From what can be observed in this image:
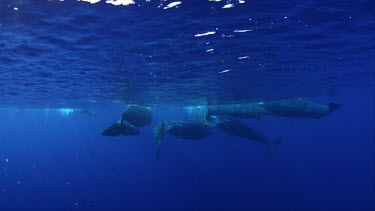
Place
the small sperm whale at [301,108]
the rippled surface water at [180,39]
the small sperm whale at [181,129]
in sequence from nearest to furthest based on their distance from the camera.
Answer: the rippled surface water at [180,39]
the small sperm whale at [181,129]
the small sperm whale at [301,108]

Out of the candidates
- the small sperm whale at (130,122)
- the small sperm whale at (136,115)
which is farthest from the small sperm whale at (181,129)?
the small sperm whale at (136,115)

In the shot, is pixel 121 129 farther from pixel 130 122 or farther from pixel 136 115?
pixel 136 115

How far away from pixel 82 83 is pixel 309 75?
1982 centimetres

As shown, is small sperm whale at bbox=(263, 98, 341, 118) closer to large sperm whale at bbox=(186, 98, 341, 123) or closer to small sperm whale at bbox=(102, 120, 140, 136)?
large sperm whale at bbox=(186, 98, 341, 123)

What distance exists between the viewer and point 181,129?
56.9ft

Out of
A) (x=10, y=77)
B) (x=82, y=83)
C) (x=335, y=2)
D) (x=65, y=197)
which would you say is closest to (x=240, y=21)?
(x=335, y=2)

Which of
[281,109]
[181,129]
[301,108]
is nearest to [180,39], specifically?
[181,129]

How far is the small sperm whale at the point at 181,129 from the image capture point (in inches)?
640

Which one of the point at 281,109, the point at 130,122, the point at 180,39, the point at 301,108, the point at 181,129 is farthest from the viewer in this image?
the point at 281,109

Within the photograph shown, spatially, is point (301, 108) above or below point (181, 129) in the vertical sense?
above

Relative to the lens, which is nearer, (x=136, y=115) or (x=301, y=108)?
(x=136, y=115)

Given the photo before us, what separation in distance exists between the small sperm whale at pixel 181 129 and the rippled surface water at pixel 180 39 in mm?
3720

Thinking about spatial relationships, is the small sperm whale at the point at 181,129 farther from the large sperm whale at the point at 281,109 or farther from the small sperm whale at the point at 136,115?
the small sperm whale at the point at 136,115

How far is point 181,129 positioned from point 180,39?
8.18 meters
